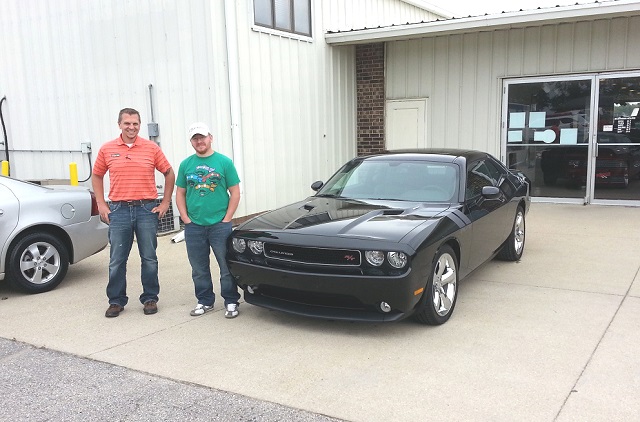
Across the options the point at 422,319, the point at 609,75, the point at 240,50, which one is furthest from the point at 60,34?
the point at 609,75

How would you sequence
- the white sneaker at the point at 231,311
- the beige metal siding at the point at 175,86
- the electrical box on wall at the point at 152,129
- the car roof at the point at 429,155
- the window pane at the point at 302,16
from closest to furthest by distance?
the white sneaker at the point at 231,311 < the car roof at the point at 429,155 < the beige metal siding at the point at 175,86 < the electrical box on wall at the point at 152,129 < the window pane at the point at 302,16

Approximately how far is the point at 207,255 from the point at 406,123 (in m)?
7.85

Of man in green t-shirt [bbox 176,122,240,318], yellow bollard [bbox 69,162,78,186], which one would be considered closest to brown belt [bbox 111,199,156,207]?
man in green t-shirt [bbox 176,122,240,318]

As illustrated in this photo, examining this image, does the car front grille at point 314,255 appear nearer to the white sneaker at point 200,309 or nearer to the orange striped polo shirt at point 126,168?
the white sneaker at point 200,309

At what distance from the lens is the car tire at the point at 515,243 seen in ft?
21.7

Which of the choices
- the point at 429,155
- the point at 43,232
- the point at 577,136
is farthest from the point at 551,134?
the point at 43,232

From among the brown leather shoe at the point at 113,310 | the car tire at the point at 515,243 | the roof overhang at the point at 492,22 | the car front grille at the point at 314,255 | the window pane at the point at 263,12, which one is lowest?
the brown leather shoe at the point at 113,310

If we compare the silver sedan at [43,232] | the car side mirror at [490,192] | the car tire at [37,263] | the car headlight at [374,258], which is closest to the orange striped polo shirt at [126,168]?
the silver sedan at [43,232]

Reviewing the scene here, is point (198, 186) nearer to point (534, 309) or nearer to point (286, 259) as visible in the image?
point (286, 259)

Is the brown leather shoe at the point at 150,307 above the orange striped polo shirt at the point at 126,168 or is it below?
below

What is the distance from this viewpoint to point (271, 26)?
995 cm

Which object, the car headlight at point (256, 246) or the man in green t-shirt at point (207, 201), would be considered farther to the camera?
the man in green t-shirt at point (207, 201)

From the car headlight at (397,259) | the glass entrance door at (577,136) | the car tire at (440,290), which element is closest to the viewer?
the car headlight at (397,259)

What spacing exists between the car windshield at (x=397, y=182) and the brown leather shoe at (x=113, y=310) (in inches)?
89.0
